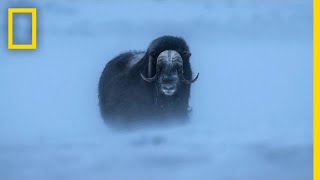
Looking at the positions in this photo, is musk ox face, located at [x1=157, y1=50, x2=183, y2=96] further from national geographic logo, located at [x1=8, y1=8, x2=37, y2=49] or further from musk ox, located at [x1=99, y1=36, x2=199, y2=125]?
national geographic logo, located at [x1=8, y1=8, x2=37, y2=49]

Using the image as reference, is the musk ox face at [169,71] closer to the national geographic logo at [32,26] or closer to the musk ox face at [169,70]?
the musk ox face at [169,70]

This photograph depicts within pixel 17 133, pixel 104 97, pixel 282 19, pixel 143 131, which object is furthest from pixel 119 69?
pixel 282 19

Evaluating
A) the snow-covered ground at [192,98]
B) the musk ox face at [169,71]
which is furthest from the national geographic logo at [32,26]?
the musk ox face at [169,71]

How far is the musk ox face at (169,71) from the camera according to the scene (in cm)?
345

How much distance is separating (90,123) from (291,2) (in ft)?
4.75

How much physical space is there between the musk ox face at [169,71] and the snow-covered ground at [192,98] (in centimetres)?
12

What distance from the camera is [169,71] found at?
3.46 meters

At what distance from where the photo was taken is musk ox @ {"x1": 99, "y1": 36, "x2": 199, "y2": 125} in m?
3.45

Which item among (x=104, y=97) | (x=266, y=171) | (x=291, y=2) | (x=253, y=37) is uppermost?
(x=291, y=2)

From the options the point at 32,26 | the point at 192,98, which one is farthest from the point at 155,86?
the point at 32,26

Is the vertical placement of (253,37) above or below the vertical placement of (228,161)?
above

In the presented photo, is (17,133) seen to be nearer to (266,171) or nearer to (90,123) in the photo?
(90,123)

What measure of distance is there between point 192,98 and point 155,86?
9.5 inches

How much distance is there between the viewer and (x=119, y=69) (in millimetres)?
3529
